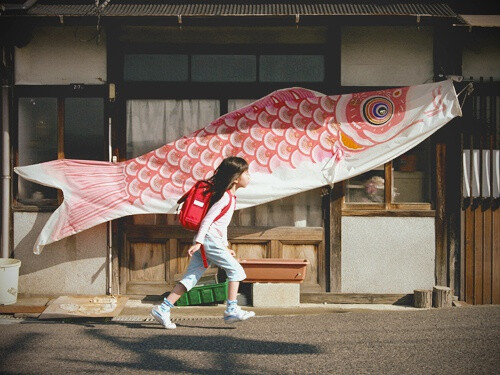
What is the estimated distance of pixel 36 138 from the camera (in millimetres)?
9516

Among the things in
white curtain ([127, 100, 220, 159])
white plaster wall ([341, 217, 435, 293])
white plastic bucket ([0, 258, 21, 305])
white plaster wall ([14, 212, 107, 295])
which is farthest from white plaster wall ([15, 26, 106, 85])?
white plaster wall ([341, 217, 435, 293])

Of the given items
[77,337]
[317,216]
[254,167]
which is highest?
[254,167]

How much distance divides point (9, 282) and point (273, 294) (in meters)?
3.96

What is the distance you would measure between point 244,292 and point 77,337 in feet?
9.65

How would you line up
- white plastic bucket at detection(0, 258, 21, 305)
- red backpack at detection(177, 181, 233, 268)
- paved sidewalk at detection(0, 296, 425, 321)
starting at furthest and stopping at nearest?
white plastic bucket at detection(0, 258, 21, 305) → paved sidewalk at detection(0, 296, 425, 321) → red backpack at detection(177, 181, 233, 268)

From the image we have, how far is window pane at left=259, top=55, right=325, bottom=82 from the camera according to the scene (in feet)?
30.8

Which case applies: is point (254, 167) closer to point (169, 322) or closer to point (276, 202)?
point (276, 202)

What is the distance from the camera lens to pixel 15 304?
8828 millimetres

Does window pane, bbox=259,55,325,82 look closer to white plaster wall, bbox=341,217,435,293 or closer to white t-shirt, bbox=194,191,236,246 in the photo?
white plaster wall, bbox=341,217,435,293

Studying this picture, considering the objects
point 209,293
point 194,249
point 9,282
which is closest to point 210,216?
point 194,249

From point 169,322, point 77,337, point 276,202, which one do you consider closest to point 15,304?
point 77,337

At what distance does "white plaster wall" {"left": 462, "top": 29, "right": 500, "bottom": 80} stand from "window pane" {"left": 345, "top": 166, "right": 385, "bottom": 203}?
2.12 metres

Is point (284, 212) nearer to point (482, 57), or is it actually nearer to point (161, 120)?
point (161, 120)

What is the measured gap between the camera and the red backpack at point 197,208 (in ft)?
23.1
